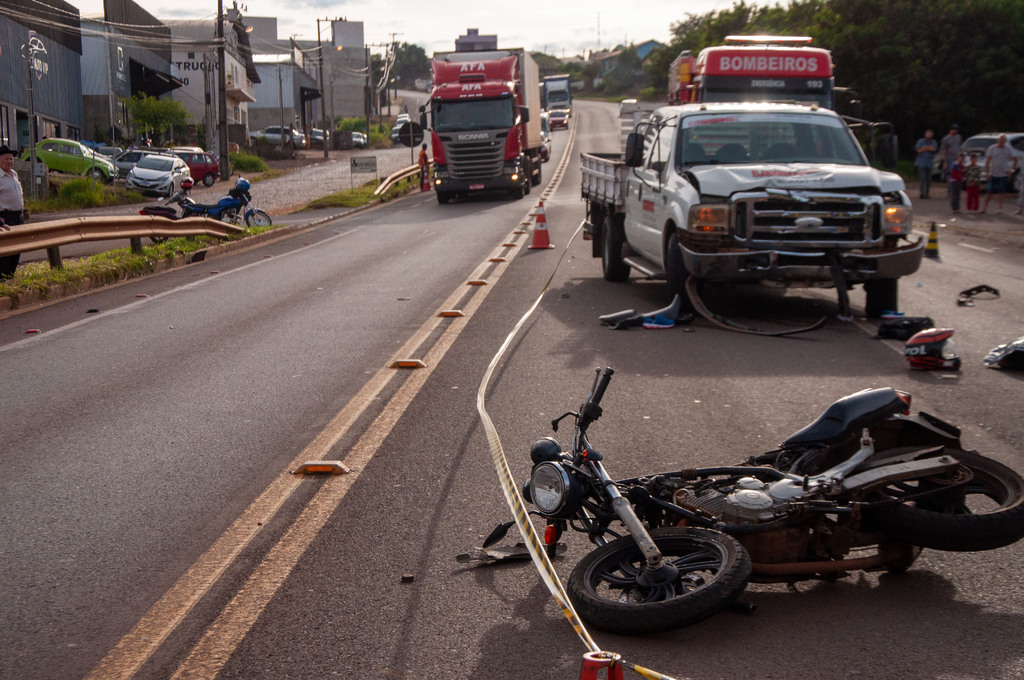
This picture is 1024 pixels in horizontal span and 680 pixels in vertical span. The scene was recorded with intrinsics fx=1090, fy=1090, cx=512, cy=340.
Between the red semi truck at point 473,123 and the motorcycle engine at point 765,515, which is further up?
the red semi truck at point 473,123

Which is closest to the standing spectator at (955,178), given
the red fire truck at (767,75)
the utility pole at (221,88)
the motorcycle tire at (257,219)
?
the red fire truck at (767,75)

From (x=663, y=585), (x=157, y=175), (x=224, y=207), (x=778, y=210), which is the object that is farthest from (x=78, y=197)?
(x=663, y=585)

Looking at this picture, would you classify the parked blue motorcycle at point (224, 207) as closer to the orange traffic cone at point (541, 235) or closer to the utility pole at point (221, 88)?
the orange traffic cone at point (541, 235)

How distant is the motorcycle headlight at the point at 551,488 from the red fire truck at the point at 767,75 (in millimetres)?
17886

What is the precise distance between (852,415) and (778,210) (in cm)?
644

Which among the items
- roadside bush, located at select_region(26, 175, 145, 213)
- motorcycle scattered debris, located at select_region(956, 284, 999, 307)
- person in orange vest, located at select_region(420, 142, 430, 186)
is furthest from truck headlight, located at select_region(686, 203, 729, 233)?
person in orange vest, located at select_region(420, 142, 430, 186)

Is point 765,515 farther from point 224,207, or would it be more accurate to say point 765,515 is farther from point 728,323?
point 224,207

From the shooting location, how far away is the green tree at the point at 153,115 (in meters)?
56.1

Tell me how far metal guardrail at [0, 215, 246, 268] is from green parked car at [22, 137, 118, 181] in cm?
2041

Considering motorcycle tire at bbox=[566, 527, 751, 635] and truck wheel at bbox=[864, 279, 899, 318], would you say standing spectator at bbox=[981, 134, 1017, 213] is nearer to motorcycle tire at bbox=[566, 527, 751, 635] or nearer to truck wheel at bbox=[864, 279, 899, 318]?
truck wheel at bbox=[864, 279, 899, 318]

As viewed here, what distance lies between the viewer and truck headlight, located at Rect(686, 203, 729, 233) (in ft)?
34.9

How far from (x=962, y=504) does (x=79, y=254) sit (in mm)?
19181

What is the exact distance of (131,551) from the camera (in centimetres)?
Answer: 498

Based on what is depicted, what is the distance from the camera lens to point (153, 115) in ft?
186
